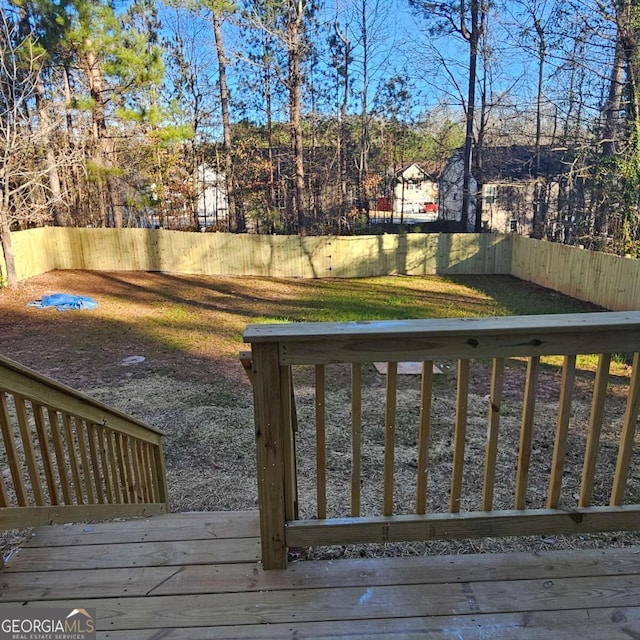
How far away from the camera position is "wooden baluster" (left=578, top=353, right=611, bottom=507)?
1508mm

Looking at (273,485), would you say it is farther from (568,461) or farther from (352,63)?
(352,63)

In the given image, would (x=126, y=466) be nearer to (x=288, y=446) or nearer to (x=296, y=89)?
(x=288, y=446)

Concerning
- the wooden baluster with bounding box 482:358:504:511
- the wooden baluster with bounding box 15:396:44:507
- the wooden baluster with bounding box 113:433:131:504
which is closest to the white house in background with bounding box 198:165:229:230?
the wooden baluster with bounding box 113:433:131:504

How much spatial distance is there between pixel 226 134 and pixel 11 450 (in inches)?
657

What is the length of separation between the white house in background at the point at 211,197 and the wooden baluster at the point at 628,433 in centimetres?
1682

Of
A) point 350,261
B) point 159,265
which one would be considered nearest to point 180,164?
point 159,265

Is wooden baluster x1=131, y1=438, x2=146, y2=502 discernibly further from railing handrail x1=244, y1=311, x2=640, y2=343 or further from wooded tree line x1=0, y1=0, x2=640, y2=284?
wooded tree line x1=0, y1=0, x2=640, y2=284

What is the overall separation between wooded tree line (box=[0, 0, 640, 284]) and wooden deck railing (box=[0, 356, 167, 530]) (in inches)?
379

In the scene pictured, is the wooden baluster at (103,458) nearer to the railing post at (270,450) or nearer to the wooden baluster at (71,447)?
the wooden baluster at (71,447)

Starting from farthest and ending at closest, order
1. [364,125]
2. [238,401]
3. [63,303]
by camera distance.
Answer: [364,125], [63,303], [238,401]

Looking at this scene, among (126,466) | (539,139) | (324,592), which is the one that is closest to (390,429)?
(324,592)

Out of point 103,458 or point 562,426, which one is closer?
point 562,426

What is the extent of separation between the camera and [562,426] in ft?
5.15

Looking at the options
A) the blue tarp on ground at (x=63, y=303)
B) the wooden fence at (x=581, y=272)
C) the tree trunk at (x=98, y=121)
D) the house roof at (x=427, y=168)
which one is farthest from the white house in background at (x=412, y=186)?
the blue tarp on ground at (x=63, y=303)
